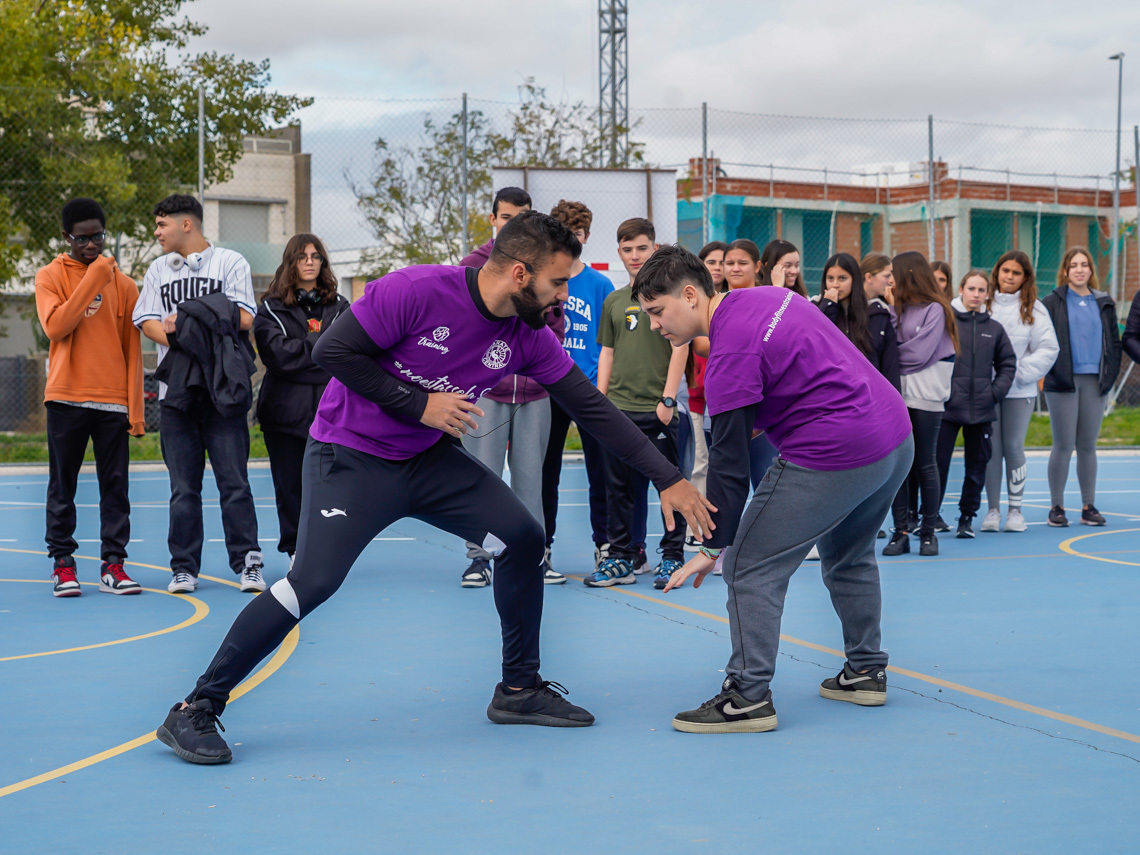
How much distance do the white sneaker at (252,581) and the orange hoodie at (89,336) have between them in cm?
101

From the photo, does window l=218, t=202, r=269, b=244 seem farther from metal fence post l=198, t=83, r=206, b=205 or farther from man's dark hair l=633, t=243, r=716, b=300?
man's dark hair l=633, t=243, r=716, b=300

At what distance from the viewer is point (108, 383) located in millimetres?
6859

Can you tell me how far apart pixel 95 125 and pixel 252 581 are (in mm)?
11344

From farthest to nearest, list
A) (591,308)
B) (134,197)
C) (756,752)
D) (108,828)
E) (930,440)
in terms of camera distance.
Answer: (134,197) → (930,440) → (591,308) → (756,752) → (108,828)

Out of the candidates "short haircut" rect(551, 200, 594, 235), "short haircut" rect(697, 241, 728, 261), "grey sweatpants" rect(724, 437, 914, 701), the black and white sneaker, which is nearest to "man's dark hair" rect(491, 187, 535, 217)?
"short haircut" rect(551, 200, 594, 235)

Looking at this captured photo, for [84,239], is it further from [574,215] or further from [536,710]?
[536,710]

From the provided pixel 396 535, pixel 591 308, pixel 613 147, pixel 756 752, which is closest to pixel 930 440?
pixel 591 308

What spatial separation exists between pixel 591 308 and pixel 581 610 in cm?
209

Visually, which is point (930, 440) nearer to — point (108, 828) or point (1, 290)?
point (108, 828)

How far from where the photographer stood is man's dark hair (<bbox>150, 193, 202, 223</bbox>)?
689 centimetres

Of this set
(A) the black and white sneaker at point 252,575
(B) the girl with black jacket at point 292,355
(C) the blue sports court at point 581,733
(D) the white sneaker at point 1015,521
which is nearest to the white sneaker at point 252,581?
(A) the black and white sneaker at point 252,575

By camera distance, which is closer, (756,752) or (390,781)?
(390,781)

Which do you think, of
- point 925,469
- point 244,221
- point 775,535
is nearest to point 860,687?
point 775,535

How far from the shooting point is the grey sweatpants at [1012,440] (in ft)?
30.5
